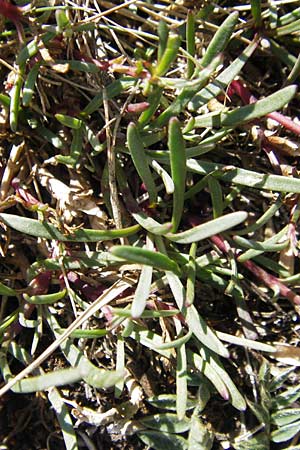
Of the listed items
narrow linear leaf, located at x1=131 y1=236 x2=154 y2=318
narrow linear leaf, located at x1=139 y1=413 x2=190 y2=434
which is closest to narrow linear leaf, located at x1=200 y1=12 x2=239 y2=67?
narrow linear leaf, located at x1=131 y1=236 x2=154 y2=318

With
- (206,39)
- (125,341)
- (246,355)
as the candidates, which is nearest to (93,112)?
(206,39)

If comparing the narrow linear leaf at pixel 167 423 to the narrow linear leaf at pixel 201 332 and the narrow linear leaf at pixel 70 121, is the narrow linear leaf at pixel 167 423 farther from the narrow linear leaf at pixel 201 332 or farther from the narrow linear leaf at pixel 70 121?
the narrow linear leaf at pixel 70 121

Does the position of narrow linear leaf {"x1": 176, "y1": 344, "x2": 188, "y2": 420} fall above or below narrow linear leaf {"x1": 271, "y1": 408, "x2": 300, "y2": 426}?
above

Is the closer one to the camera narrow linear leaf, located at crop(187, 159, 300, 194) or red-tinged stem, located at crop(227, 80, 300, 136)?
narrow linear leaf, located at crop(187, 159, 300, 194)

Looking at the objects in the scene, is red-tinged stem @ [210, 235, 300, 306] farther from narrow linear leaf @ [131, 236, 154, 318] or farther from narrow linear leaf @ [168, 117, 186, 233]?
narrow linear leaf @ [131, 236, 154, 318]

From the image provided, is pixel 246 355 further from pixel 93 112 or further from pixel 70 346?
pixel 93 112

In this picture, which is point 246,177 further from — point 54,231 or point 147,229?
point 54,231

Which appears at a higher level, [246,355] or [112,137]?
[112,137]

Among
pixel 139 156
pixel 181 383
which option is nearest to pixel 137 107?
pixel 139 156
